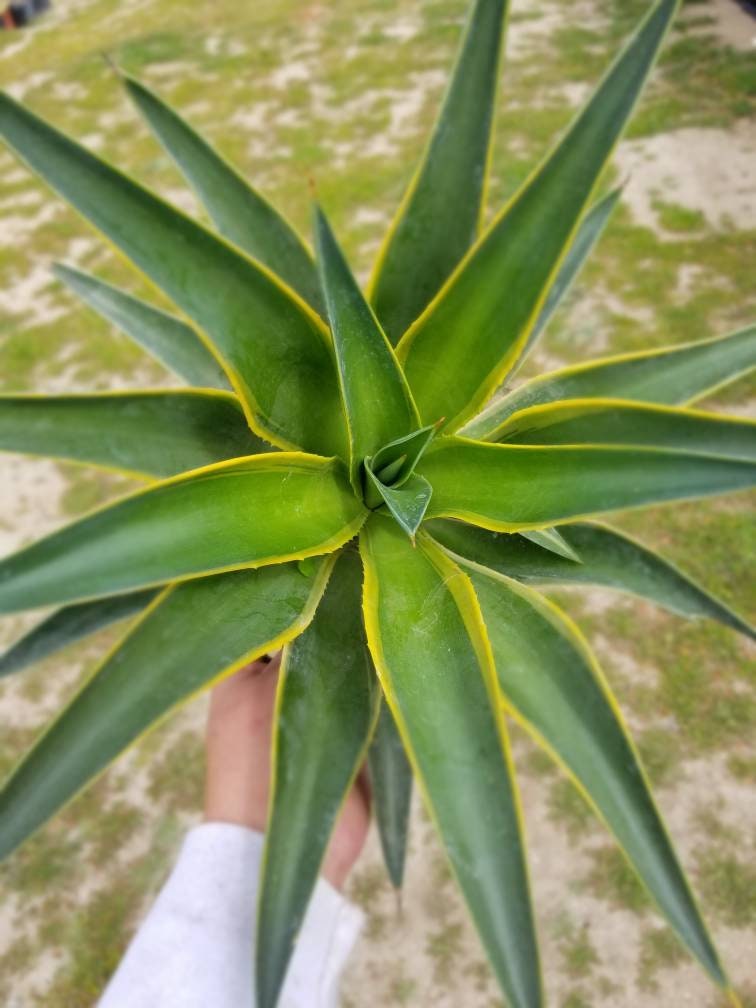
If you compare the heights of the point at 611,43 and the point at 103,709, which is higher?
the point at 611,43

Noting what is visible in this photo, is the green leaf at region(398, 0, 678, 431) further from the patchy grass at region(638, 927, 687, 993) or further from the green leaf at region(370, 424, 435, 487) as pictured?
the patchy grass at region(638, 927, 687, 993)

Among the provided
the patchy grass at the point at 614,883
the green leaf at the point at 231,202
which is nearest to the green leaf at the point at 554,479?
the green leaf at the point at 231,202

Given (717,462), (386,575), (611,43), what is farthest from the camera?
(611,43)

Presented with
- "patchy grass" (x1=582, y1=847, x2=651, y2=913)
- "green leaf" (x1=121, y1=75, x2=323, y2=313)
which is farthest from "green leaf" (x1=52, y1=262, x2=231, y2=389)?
"patchy grass" (x1=582, y1=847, x2=651, y2=913)

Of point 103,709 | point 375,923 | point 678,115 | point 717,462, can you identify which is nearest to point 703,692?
point 375,923

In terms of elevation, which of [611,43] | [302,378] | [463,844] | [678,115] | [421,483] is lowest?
[463,844]

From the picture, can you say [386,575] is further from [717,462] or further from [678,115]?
[678,115]

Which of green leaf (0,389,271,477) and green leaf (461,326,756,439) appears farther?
green leaf (461,326,756,439)
